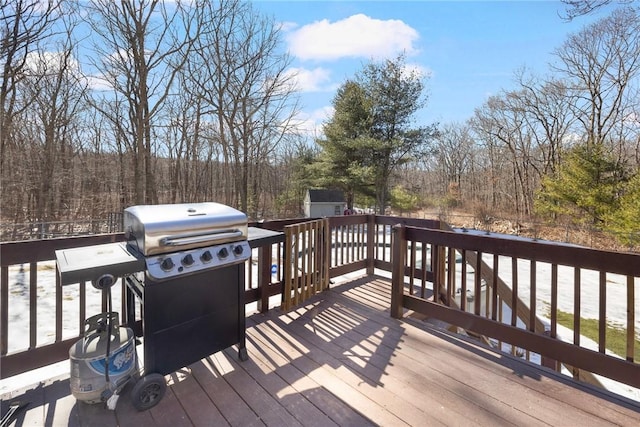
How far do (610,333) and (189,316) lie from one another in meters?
7.21

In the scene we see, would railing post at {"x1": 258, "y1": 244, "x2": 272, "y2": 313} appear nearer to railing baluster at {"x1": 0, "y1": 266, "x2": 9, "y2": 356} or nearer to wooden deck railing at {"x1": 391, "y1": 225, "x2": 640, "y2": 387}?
wooden deck railing at {"x1": 391, "y1": 225, "x2": 640, "y2": 387}

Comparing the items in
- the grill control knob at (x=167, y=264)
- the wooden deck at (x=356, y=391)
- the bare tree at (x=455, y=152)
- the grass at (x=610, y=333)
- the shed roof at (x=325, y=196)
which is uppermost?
the bare tree at (x=455, y=152)

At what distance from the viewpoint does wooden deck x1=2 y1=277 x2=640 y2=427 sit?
1.77 metres

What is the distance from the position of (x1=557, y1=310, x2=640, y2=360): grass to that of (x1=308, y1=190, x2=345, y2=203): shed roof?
10203 millimetres

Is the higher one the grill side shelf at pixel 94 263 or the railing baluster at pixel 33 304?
the grill side shelf at pixel 94 263

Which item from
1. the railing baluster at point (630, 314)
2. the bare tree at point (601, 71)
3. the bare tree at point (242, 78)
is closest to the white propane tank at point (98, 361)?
the railing baluster at point (630, 314)

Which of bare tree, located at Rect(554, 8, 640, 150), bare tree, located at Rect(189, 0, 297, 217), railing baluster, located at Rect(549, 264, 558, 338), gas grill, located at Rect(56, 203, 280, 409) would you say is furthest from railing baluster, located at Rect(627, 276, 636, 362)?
bare tree, located at Rect(554, 8, 640, 150)

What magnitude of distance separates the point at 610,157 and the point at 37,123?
70.9ft

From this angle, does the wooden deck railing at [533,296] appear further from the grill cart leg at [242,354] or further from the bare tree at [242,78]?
the bare tree at [242,78]

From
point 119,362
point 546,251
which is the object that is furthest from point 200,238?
point 546,251

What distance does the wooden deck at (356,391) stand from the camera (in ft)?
5.81

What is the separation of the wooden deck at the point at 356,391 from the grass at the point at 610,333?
443 cm

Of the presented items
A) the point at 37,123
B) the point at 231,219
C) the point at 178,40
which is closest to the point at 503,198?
the point at 178,40

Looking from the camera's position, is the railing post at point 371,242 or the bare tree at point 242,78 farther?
the bare tree at point 242,78
